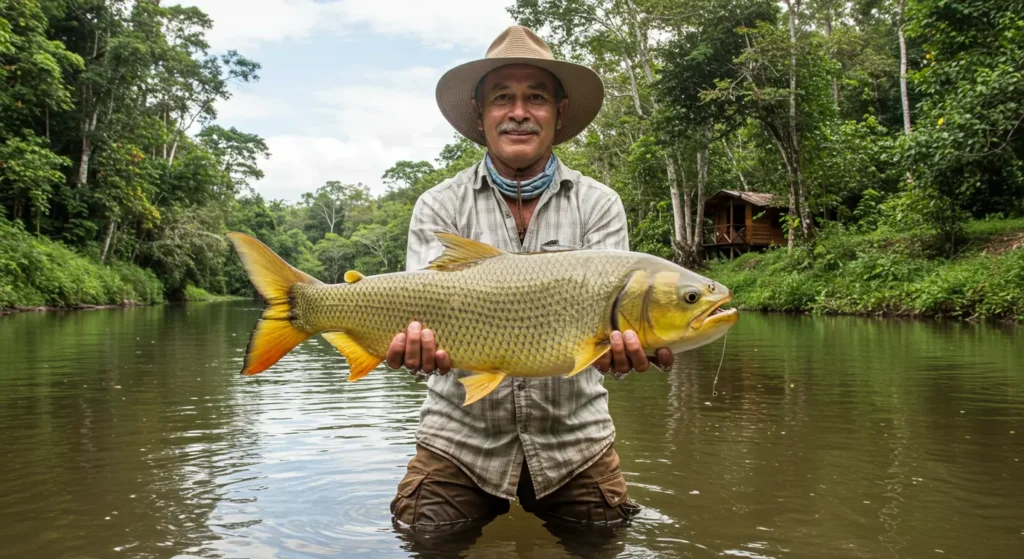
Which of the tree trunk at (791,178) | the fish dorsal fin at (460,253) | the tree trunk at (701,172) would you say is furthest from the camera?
the tree trunk at (701,172)

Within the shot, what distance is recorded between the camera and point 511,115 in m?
3.34

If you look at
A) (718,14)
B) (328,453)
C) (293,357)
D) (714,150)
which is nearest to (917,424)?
Result: (328,453)

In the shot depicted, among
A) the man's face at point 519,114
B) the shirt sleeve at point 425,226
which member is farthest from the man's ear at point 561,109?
the shirt sleeve at point 425,226

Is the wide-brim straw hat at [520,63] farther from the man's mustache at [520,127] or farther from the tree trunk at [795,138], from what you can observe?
the tree trunk at [795,138]

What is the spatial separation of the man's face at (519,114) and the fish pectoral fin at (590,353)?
3.15ft

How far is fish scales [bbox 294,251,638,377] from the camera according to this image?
109 inches

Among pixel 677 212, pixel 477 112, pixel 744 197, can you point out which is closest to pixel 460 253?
pixel 477 112

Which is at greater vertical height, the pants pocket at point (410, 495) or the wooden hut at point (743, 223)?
the wooden hut at point (743, 223)

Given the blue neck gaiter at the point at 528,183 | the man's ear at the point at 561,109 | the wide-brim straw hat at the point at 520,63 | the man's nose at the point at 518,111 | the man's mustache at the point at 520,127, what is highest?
Answer: the wide-brim straw hat at the point at 520,63

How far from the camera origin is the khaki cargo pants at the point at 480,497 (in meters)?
3.46

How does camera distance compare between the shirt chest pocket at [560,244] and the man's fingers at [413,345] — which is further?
the shirt chest pocket at [560,244]

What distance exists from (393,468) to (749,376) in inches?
213

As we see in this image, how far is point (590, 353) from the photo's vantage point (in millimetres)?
2732

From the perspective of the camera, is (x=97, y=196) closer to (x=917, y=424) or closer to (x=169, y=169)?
(x=169, y=169)
